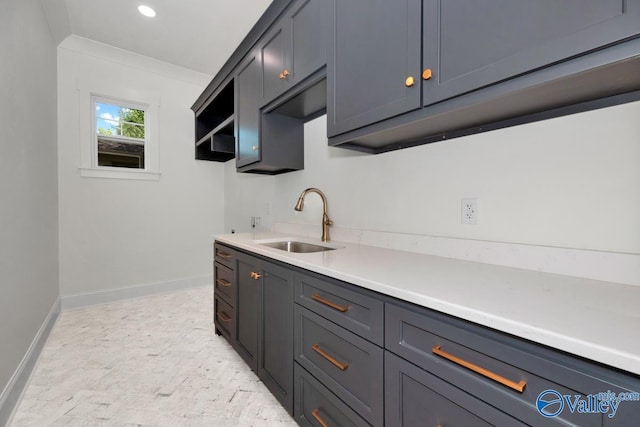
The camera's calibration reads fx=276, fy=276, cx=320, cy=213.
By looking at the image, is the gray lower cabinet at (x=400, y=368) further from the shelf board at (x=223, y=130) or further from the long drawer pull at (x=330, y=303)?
the shelf board at (x=223, y=130)

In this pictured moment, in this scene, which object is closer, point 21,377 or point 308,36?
point 308,36

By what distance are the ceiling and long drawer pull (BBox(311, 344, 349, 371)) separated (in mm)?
2694

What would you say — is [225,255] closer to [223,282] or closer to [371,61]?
[223,282]

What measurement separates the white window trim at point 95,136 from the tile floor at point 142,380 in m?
1.63

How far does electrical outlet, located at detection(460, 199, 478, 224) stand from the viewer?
4.07 feet

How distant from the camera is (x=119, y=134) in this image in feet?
11.0

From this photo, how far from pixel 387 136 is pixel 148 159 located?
3300mm

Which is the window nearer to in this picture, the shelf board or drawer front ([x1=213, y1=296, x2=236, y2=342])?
the shelf board

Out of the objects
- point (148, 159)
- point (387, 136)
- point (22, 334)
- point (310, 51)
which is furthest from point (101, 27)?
point (387, 136)

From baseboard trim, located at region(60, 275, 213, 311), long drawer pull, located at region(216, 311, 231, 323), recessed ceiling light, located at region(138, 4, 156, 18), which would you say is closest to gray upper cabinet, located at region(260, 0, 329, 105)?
recessed ceiling light, located at region(138, 4, 156, 18)

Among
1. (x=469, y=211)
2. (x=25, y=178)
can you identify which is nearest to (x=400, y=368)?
(x=469, y=211)

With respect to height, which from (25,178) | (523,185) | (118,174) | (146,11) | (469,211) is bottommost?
(469,211)

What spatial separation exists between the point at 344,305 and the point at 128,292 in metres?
3.40

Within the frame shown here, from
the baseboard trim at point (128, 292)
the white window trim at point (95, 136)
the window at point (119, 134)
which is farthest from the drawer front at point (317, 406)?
the window at point (119, 134)
